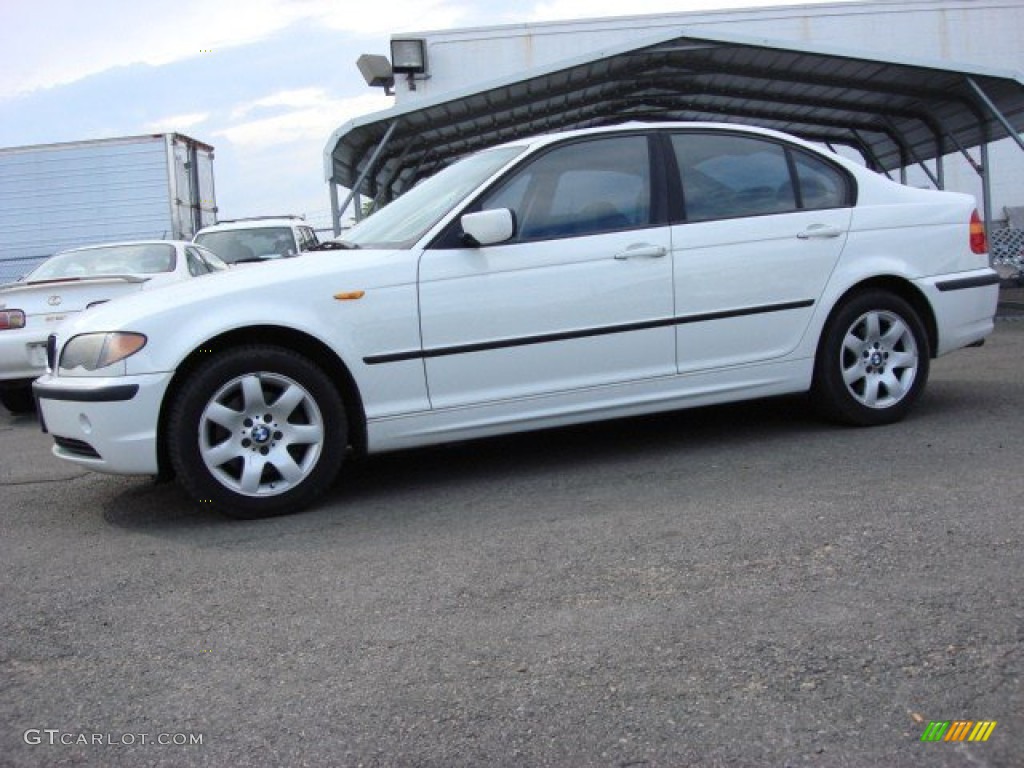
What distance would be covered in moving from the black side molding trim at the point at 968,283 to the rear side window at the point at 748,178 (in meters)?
0.74

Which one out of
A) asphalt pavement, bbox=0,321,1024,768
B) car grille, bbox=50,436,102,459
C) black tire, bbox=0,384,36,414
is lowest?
asphalt pavement, bbox=0,321,1024,768

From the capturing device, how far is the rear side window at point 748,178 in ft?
17.6

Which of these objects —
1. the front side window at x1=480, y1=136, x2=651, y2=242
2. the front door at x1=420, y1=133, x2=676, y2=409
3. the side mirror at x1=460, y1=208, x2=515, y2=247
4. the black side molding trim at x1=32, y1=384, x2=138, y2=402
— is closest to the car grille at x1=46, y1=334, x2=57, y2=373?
the black side molding trim at x1=32, y1=384, x2=138, y2=402

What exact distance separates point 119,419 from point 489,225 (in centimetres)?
184

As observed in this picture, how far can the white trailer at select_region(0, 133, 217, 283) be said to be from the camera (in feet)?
54.5

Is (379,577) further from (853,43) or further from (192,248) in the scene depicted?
(853,43)

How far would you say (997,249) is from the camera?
746 inches

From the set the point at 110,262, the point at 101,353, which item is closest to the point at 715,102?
the point at 110,262

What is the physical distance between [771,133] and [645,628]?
3.51m

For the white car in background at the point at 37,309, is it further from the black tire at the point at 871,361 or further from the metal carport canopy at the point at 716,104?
the black tire at the point at 871,361

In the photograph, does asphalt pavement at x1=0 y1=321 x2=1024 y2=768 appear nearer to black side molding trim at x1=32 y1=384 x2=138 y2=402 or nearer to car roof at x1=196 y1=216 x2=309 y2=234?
black side molding trim at x1=32 y1=384 x2=138 y2=402

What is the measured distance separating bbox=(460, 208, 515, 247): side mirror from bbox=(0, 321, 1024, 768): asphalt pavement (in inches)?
46.7

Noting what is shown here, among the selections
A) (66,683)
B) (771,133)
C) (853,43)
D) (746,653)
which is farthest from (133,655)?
(853,43)

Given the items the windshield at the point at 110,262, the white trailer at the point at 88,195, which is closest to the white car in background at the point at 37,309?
the windshield at the point at 110,262
